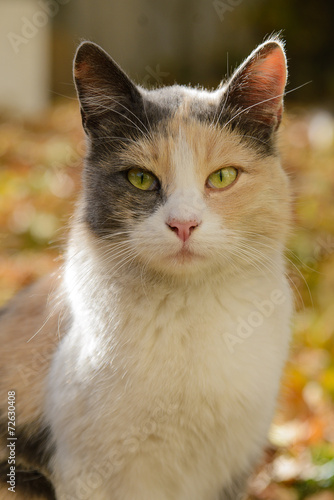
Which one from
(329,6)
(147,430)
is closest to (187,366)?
(147,430)

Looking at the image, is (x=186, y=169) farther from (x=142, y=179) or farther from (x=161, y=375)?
(x=161, y=375)

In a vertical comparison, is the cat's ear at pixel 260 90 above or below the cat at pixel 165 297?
above

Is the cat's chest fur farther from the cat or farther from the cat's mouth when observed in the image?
the cat's mouth

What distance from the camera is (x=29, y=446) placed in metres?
1.85

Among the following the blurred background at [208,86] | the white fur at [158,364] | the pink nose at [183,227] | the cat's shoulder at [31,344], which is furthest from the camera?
the blurred background at [208,86]

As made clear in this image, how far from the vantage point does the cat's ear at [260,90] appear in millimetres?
1721

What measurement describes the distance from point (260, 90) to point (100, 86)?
51 centimetres

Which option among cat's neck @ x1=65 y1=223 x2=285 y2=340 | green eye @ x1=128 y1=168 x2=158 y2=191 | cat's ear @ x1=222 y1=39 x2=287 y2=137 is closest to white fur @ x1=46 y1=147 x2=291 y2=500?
cat's neck @ x1=65 y1=223 x2=285 y2=340

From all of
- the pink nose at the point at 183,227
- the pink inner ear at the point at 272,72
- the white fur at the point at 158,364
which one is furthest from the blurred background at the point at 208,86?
the pink nose at the point at 183,227

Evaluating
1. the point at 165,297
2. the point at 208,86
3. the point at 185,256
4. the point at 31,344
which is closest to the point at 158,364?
the point at 165,297

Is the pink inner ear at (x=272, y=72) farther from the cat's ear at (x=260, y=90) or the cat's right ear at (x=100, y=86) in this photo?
the cat's right ear at (x=100, y=86)

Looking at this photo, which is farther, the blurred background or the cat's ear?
the blurred background

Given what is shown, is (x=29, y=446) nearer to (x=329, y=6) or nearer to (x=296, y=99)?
(x=296, y=99)

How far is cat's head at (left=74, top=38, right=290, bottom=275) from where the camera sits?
1.61 meters
